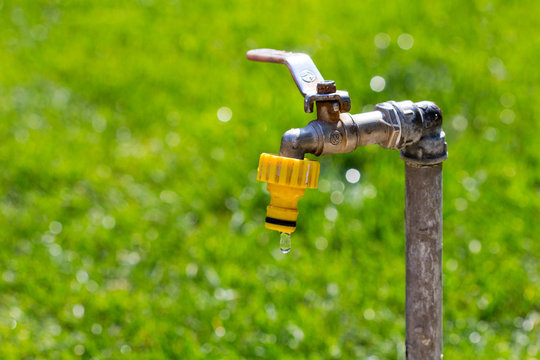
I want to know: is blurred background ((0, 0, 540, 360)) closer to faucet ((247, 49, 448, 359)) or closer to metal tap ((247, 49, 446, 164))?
faucet ((247, 49, 448, 359))

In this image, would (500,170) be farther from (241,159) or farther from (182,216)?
(182,216)

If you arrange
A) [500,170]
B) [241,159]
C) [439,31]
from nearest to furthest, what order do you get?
[500,170] → [241,159] → [439,31]

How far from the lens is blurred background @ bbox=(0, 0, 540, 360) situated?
2.57 m

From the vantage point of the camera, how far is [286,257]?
9.59 ft

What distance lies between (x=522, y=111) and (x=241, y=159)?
58.4 inches

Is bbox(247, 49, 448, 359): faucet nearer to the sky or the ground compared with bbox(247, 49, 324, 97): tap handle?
nearer to the ground

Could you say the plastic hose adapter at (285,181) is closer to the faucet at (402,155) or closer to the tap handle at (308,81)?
the faucet at (402,155)

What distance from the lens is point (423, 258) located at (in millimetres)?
1739

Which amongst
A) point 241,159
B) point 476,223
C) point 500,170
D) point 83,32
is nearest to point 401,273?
point 476,223

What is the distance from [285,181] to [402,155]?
1.40 ft

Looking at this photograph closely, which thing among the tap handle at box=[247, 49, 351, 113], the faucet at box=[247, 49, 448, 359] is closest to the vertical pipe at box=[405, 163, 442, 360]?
the faucet at box=[247, 49, 448, 359]

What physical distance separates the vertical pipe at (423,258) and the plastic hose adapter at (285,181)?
375 mm

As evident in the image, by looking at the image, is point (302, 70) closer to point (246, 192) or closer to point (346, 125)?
point (346, 125)

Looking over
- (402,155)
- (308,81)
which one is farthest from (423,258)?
(308,81)
